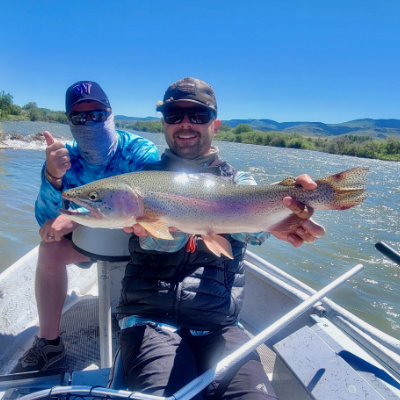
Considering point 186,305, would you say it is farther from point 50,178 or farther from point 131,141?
point 131,141

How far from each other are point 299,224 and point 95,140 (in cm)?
215

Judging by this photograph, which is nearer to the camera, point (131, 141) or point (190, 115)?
point (190, 115)

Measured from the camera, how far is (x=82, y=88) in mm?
3217

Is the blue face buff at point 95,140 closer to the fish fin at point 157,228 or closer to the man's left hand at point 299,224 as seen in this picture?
the fish fin at point 157,228

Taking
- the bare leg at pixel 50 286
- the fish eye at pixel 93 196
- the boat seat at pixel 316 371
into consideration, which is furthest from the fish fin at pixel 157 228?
the boat seat at pixel 316 371

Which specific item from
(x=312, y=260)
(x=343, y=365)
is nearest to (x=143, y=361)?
(x=343, y=365)

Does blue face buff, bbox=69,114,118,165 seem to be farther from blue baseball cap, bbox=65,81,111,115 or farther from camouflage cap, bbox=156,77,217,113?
camouflage cap, bbox=156,77,217,113

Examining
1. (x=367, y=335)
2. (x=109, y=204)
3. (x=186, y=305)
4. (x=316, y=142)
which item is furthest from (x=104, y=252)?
(x=316, y=142)

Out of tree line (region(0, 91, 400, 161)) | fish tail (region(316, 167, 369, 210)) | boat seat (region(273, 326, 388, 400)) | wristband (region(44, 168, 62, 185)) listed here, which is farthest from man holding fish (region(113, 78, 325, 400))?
tree line (region(0, 91, 400, 161))

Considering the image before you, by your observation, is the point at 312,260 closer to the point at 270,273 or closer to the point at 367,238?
the point at 367,238

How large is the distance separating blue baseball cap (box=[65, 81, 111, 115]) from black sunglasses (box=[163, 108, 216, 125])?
793mm

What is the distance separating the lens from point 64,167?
2789mm

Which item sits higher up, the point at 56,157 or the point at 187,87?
the point at 187,87

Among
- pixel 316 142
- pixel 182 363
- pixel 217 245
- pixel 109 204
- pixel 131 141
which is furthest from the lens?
pixel 316 142
